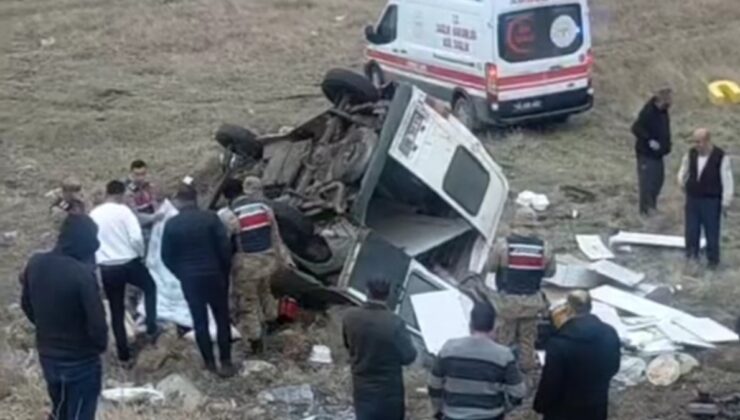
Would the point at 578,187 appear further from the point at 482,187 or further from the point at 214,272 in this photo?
the point at 214,272

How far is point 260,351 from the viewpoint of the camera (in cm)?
1298

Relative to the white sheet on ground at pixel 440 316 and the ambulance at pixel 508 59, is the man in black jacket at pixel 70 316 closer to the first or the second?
the white sheet on ground at pixel 440 316

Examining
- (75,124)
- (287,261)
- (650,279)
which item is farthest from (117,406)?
(75,124)

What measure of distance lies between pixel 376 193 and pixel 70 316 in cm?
560

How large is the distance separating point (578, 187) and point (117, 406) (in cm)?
909

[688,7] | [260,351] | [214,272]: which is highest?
[214,272]

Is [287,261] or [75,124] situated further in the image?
[75,124]

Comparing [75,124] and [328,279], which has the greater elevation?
[328,279]

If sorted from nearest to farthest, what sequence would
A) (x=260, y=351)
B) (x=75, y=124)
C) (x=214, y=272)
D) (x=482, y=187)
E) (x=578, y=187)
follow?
(x=214, y=272), (x=260, y=351), (x=482, y=187), (x=578, y=187), (x=75, y=124)

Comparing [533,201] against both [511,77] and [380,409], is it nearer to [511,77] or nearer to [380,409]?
[511,77]

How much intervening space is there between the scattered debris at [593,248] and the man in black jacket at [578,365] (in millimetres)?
6360

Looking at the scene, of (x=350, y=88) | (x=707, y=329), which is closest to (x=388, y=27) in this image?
(x=350, y=88)

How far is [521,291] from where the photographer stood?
39.4ft

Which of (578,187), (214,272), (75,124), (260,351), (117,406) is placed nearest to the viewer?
(117,406)
